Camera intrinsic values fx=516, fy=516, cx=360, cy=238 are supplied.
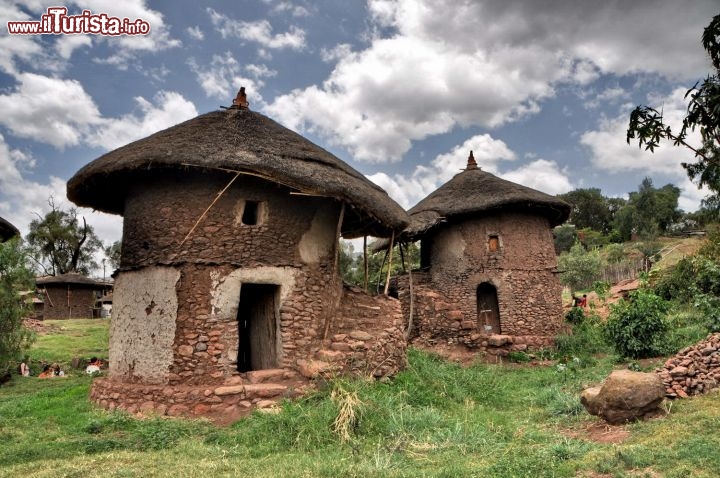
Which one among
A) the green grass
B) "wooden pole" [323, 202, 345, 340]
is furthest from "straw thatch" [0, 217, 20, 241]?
"wooden pole" [323, 202, 345, 340]

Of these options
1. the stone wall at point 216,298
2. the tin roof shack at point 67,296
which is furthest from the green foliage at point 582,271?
the tin roof shack at point 67,296

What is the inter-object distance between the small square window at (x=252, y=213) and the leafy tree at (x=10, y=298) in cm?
482

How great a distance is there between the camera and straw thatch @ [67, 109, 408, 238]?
834 cm

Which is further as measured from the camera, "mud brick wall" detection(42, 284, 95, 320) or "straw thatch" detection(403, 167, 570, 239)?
"mud brick wall" detection(42, 284, 95, 320)

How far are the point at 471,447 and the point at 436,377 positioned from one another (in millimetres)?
3752

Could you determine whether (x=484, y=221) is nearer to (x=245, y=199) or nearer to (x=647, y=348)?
(x=647, y=348)

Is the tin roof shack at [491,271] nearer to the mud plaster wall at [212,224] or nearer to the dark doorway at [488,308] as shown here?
the dark doorway at [488,308]

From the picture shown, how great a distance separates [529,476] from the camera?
15.2ft

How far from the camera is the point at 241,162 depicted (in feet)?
27.2

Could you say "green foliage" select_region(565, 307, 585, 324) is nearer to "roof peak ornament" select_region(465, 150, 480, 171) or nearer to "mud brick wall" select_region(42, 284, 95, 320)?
"roof peak ornament" select_region(465, 150, 480, 171)

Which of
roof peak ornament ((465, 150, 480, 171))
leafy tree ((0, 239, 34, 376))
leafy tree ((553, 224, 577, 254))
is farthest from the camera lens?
leafy tree ((553, 224, 577, 254))

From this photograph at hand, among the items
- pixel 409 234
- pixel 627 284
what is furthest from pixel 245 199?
pixel 627 284

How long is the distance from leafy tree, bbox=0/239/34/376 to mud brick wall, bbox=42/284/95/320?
20.1 meters

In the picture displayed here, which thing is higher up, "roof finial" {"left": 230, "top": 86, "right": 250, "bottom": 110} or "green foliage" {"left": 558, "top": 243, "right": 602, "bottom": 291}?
"roof finial" {"left": 230, "top": 86, "right": 250, "bottom": 110}
